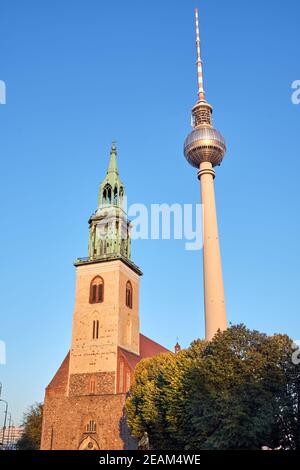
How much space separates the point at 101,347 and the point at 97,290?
21.8 ft

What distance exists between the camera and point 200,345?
37.7 meters

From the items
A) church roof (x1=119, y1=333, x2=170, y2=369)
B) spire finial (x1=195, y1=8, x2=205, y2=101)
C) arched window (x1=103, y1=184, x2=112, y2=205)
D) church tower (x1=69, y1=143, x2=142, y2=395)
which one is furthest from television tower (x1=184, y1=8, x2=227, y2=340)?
arched window (x1=103, y1=184, x2=112, y2=205)

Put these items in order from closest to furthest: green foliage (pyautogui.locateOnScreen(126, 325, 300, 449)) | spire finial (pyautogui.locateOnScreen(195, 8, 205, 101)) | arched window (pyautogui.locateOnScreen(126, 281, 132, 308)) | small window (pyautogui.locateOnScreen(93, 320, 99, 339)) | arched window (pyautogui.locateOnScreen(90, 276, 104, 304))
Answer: green foliage (pyautogui.locateOnScreen(126, 325, 300, 449)) < small window (pyautogui.locateOnScreen(93, 320, 99, 339)) < arched window (pyautogui.locateOnScreen(90, 276, 104, 304)) < arched window (pyautogui.locateOnScreen(126, 281, 132, 308)) < spire finial (pyautogui.locateOnScreen(195, 8, 205, 101))

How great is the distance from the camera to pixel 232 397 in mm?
30172

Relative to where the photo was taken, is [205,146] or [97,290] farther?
[205,146]

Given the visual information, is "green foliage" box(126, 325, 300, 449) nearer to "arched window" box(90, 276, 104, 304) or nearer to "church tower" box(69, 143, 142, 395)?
"church tower" box(69, 143, 142, 395)

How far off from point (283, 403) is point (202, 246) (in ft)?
93.5

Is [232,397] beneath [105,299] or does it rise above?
beneath

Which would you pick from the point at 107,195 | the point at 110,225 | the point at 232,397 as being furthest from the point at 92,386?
the point at 107,195

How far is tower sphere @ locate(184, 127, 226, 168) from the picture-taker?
62.1 metres

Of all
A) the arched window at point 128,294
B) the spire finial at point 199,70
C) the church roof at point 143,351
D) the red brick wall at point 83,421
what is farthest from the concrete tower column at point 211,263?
the red brick wall at point 83,421

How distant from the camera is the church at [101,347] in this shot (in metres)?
46.1

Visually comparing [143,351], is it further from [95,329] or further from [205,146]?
[205,146]
